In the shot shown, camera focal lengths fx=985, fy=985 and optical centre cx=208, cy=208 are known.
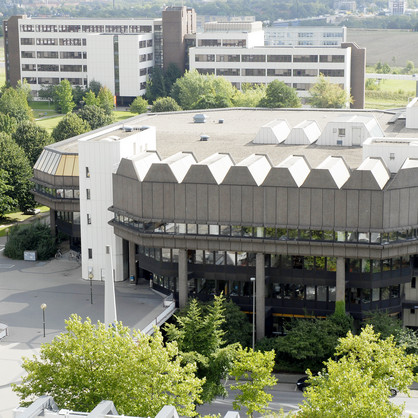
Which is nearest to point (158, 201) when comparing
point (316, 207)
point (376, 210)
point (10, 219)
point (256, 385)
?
point (316, 207)

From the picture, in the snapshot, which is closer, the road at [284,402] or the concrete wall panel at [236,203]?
the road at [284,402]

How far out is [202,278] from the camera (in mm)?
87688

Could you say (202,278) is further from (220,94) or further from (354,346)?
(220,94)

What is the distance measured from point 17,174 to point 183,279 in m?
48.3

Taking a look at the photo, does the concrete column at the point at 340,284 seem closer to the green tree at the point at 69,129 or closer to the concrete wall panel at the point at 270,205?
the concrete wall panel at the point at 270,205

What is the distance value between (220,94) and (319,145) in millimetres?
84441

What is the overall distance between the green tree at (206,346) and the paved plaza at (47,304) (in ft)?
27.9

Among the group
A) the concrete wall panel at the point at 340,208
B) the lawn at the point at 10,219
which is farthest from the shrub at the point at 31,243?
the concrete wall panel at the point at 340,208

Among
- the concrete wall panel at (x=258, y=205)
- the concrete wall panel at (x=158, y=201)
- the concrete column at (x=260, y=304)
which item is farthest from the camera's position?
the concrete wall panel at (x=158, y=201)

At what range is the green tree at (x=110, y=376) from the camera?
56031 mm

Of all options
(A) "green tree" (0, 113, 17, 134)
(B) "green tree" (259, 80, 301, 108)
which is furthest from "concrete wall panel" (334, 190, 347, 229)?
(B) "green tree" (259, 80, 301, 108)

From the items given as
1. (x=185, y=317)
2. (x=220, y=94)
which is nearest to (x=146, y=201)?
(x=185, y=317)

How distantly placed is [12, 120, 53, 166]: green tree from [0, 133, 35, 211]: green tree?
10.7 m

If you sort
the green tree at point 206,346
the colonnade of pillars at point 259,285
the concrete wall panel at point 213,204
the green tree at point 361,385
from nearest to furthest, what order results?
1. the green tree at point 361,385
2. the green tree at point 206,346
3. the colonnade of pillars at point 259,285
4. the concrete wall panel at point 213,204
